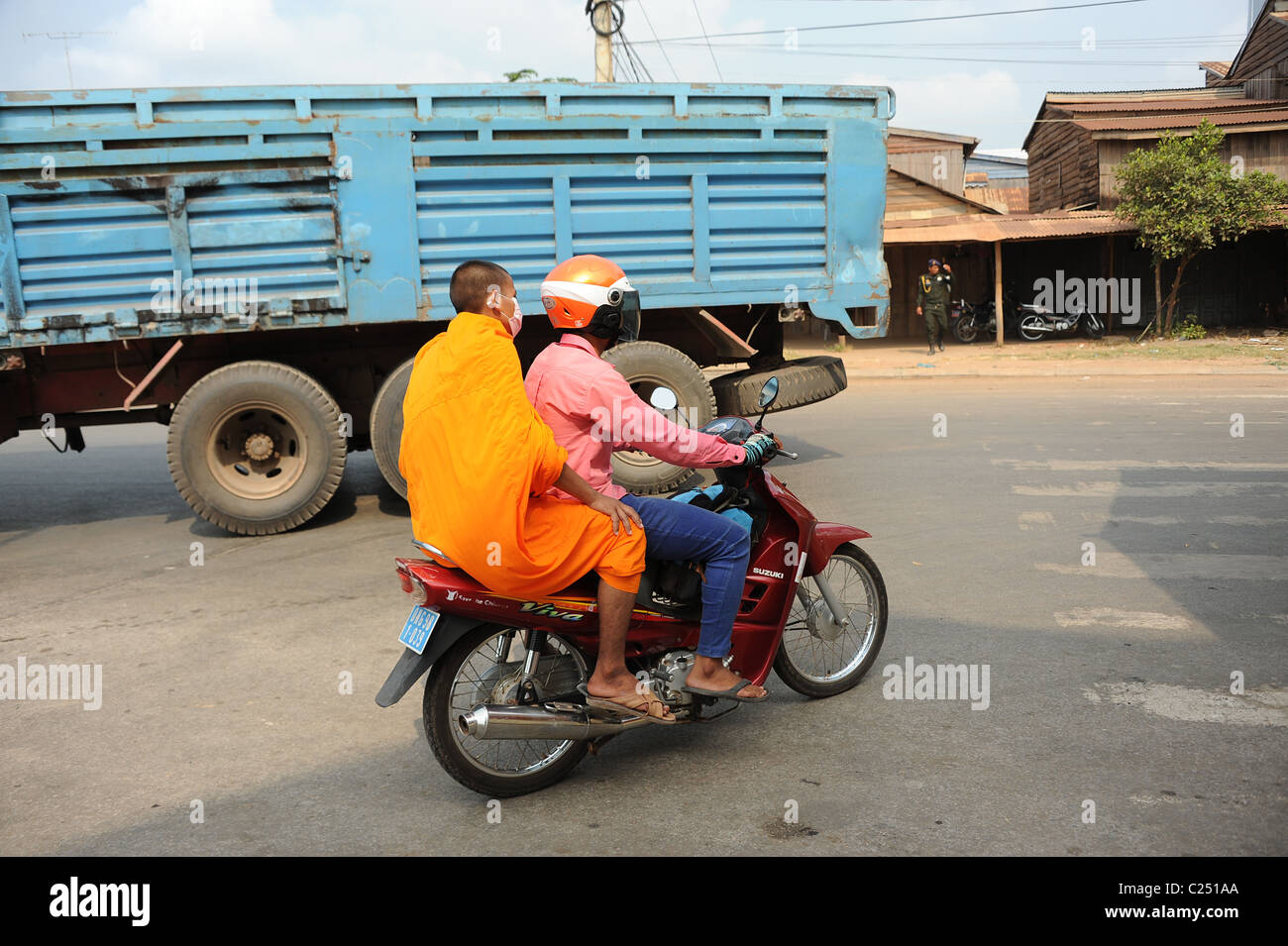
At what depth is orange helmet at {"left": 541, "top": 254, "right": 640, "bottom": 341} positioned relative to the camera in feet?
11.9

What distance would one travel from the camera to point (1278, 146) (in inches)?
929

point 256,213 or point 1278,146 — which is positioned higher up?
point 1278,146

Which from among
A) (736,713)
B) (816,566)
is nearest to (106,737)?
(736,713)

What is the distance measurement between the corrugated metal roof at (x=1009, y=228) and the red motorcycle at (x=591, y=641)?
19.0 meters

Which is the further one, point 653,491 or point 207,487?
point 653,491

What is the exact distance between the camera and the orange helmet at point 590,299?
3.63 meters

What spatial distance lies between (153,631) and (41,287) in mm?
3181

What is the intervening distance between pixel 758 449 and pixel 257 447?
5.14m

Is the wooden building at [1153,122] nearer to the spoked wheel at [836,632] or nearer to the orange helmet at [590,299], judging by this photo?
the spoked wheel at [836,632]

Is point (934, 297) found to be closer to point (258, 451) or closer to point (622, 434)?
point (258, 451)

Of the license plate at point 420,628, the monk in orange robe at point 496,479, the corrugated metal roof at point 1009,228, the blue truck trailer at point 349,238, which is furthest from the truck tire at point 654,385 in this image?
the corrugated metal roof at point 1009,228

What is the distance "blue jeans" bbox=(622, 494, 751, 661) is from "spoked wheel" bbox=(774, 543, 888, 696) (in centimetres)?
53

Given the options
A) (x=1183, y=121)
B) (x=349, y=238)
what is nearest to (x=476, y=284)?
(x=349, y=238)
